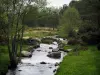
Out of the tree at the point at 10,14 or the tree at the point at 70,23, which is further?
the tree at the point at 70,23

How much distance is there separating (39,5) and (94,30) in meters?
30.7

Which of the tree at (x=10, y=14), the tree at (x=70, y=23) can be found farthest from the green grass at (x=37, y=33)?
the tree at (x=10, y=14)

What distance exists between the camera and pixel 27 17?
50.8 meters

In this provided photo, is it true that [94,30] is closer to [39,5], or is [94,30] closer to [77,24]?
[77,24]

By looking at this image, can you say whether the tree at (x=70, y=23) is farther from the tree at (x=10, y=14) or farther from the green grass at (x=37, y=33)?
the tree at (x=10, y=14)

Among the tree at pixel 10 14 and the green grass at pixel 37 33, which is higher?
the tree at pixel 10 14

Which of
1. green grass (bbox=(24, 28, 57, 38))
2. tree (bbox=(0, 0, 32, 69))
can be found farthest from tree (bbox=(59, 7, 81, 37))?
tree (bbox=(0, 0, 32, 69))

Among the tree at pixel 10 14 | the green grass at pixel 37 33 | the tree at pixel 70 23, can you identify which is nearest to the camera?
the tree at pixel 10 14

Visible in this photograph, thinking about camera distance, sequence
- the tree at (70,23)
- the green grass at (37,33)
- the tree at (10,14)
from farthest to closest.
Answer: the green grass at (37,33)
the tree at (70,23)
the tree at (10,14)

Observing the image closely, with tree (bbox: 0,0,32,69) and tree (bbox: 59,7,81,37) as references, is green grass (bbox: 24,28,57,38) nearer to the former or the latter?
tree (bbox: 59,7,81,37)

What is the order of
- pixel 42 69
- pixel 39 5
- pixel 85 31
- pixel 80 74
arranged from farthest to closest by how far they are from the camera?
1. pixel 85 31
2. pixel 39 5
3. pixel 42 69
4. pixel 80 74

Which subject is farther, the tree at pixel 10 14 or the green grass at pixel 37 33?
the green grass at pixel 37 33

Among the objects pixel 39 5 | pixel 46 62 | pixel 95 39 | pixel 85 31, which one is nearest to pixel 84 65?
pixel 46 62

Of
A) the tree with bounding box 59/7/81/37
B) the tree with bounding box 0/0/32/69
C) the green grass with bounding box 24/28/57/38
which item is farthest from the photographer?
the green grass with bounding box 24/28/57/38
